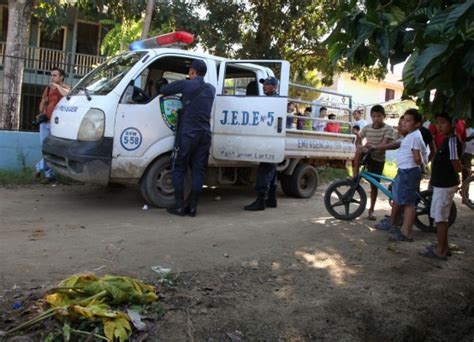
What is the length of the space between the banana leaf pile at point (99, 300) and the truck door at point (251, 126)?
3424 mm

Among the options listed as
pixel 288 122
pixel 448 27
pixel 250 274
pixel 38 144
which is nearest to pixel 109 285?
pixel 250 274

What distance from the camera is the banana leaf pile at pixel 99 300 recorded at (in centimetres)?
280

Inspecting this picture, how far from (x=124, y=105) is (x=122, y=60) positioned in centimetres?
94

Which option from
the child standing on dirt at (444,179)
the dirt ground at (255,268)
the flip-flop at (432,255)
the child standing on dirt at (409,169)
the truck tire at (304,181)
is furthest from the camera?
the truck tire at (304,181)

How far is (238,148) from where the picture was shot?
661 centimetres

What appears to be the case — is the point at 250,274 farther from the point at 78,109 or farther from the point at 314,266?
the point at 78,109

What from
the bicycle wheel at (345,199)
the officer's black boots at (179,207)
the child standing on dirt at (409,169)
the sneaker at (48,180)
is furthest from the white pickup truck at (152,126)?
the child standing on dirt at (409,169)

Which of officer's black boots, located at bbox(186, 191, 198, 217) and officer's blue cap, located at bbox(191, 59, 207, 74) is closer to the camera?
officer's blue cap, located at bbox(191, 59, 207, 74)

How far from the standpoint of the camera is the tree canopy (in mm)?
2162

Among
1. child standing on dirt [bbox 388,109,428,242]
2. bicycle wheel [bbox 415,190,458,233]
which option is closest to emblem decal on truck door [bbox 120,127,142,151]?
child standing on dirt [bbox 388,109,428,242]

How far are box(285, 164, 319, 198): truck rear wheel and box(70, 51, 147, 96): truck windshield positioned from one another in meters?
3.21

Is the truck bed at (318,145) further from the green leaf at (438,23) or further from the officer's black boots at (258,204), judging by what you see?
the green leaf at (438,23)

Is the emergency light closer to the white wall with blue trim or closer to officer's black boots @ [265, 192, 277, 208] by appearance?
officer's black boots @ [265, 192, 277, 208]

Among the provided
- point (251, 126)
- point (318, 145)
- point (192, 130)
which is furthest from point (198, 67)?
point (318, 145)
